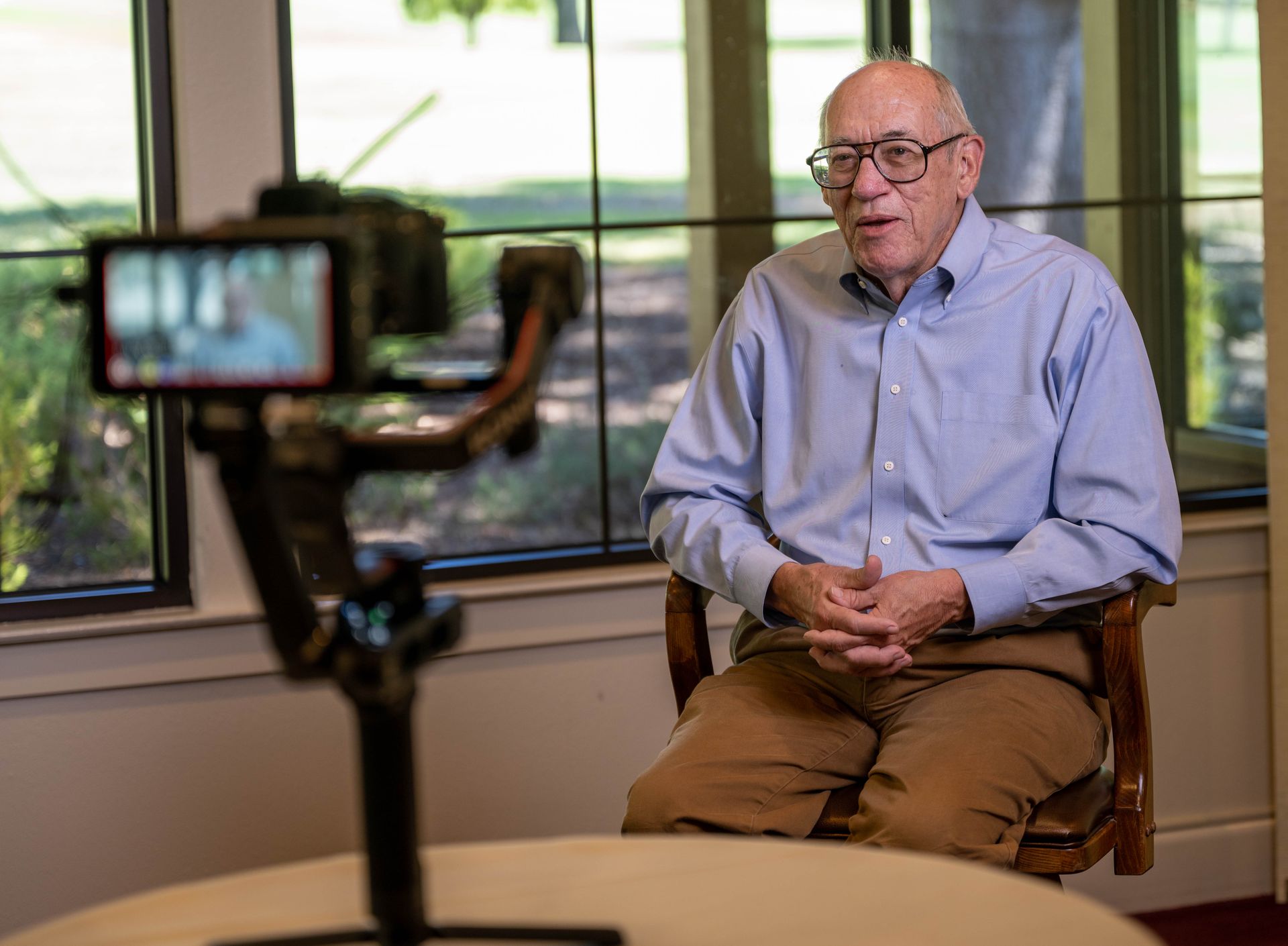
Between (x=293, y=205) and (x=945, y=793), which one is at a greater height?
(x=293, y=205)

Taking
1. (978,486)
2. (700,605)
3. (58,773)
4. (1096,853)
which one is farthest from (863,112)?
(58,773)

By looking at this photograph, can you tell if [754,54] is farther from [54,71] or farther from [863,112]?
[54,71]

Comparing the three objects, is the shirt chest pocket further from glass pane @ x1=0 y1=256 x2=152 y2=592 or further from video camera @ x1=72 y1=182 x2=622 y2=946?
glass pane @ x1=0 y1=256 x2=152 y2=592

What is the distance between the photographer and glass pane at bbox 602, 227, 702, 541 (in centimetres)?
264

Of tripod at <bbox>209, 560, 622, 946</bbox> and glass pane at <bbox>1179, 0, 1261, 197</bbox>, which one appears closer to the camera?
tripod at <bbox>209, 560, 622, 946</bbox>

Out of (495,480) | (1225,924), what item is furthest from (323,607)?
(1225,924)

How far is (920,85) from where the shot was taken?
6.24 ft

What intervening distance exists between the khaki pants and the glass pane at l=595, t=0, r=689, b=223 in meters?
1.05

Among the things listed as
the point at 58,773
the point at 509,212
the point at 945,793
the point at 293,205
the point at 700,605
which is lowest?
the point at 58,773

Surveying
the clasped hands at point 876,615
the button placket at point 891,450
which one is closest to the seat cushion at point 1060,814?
the clasped hands at point 876,615

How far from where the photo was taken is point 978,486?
1.86 m

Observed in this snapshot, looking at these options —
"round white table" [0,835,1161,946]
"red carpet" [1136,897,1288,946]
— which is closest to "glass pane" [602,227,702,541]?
"red carpet" [1136,897,1288,946]

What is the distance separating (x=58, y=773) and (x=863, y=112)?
1.68 meters

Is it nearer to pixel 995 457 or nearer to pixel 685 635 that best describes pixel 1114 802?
pixel 995 457
